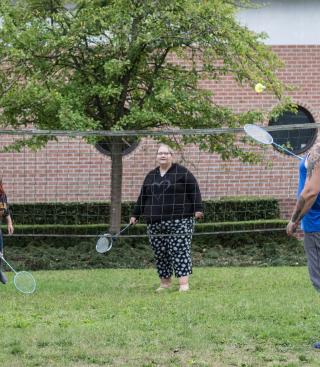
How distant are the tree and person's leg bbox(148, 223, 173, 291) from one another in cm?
311

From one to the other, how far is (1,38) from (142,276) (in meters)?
4.31

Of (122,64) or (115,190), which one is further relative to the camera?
(115,190)

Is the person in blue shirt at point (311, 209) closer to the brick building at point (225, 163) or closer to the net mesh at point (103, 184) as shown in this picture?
the brick building at point (225, 163)

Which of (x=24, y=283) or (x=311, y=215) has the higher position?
(x=311, y=215)

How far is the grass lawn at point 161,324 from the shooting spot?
6.84 m

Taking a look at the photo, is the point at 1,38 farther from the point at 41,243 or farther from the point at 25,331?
the point at 25,331

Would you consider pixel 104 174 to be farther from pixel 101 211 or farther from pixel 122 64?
pixel 122 64

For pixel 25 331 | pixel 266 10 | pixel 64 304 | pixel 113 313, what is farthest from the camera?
pixel 266 10

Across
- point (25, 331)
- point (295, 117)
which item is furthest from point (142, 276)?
point (295, 117)

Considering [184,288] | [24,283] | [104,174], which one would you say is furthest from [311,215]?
[104,174]

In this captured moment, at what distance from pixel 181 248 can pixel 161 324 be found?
8.64 feet

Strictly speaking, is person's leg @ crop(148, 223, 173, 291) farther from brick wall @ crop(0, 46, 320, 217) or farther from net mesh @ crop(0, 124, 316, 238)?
brick wall @ crop(0, 46, 320, 217)

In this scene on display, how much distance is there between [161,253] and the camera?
10805 millimetres

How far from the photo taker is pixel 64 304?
9.62 m
